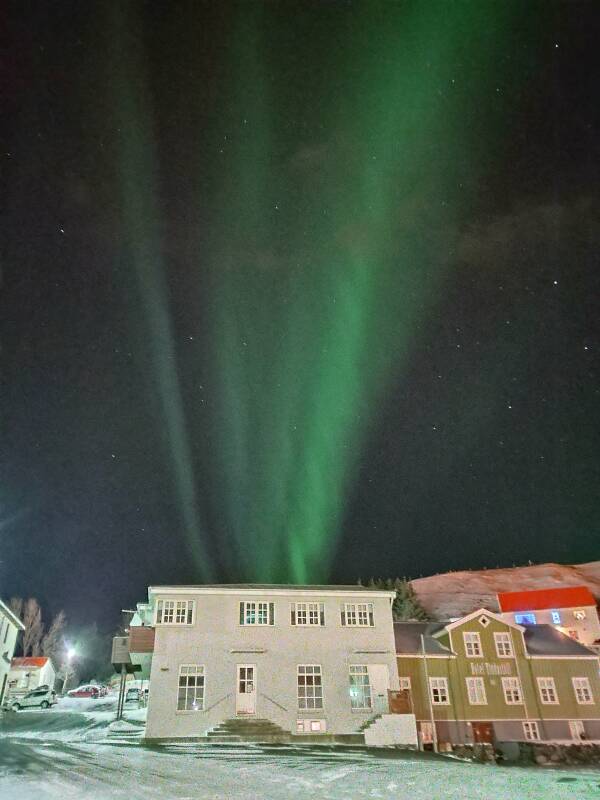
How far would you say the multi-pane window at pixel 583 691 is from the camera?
Answer: 36375mm

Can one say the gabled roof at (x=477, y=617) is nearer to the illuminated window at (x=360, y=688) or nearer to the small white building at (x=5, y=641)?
the illuminated window at (x=360, y=688)

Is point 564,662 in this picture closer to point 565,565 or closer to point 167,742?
point 167,742

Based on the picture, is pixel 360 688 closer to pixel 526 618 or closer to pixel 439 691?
pixel 439 691

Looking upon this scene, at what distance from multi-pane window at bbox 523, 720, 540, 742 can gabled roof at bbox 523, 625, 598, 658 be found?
12.7 ft

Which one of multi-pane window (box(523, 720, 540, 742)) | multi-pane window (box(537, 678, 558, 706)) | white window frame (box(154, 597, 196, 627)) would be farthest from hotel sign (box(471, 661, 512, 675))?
white window frame (box(154, 597, 196, 627))

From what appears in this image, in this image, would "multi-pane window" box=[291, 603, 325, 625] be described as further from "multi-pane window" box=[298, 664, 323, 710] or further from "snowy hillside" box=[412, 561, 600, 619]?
"snowy hillside" box=[412, 561, 600, 619]

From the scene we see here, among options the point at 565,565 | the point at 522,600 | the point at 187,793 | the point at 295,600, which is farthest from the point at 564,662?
the point at 565,565

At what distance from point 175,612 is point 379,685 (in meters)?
11.1

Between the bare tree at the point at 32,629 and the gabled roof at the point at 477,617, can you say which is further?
the bare tree at the point at 32,629

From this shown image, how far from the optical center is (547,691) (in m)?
36.3

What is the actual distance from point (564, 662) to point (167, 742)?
79.5 ft

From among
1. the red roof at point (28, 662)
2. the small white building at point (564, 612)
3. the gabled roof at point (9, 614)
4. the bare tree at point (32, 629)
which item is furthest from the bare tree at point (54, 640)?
the small white building at point (564, 612)

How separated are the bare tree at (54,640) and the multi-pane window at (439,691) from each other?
6974cm

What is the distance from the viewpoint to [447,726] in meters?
34.2
